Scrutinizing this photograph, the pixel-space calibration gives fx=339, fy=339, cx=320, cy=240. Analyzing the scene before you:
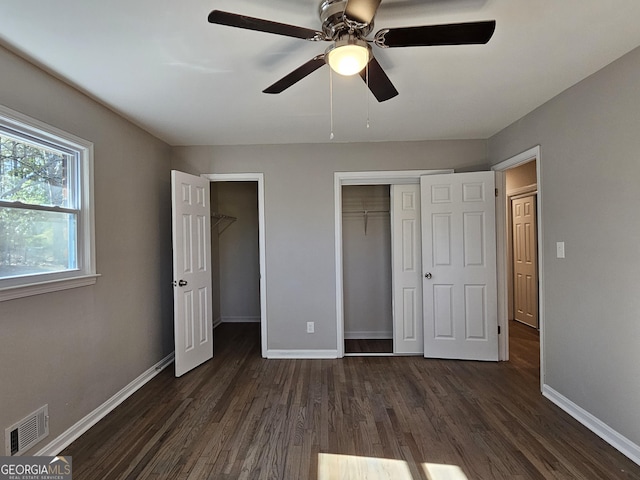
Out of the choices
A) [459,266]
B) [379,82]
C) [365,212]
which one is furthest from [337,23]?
[365,212]

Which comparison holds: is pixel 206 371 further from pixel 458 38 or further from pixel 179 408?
pixel 458 38

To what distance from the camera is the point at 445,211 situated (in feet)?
11.8

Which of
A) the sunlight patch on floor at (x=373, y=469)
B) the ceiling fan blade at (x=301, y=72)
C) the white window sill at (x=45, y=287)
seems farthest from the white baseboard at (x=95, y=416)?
the ceiling fan blade at (x=301, y=72)

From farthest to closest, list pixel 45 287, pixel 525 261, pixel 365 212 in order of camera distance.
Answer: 1. pixel 525 261
2. pixel 365 212
3. pixel 45 287

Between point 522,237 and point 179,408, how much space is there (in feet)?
16.1

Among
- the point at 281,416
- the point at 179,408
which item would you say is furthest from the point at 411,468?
the point at 179,408

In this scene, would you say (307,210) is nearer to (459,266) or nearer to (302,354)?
(302,354)

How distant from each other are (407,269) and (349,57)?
2.76 meters

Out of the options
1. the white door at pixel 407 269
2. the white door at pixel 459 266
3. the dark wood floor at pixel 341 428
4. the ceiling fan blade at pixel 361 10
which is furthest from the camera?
the white door at pixel 407 269

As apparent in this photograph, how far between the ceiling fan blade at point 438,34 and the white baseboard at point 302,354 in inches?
120

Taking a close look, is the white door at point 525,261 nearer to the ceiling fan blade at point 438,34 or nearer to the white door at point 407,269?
the white door at point 407,269

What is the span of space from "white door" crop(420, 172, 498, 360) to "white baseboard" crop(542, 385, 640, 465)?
2.83ft

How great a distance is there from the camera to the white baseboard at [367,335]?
449 cm

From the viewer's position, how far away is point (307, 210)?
374 centimetres
